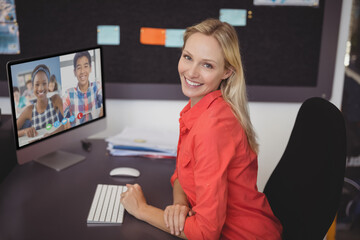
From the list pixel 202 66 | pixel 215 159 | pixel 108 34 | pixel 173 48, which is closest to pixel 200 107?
pixel 202 66

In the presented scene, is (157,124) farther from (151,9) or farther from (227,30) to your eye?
(227,30)

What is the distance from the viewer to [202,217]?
3.46ft

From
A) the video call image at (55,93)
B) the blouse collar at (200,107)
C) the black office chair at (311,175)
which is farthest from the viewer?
the video call image at (55,93)

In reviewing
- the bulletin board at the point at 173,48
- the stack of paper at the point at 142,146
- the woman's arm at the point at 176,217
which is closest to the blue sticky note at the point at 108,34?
the bulletin board at the point at 173,48

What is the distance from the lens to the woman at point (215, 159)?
1.05 metres

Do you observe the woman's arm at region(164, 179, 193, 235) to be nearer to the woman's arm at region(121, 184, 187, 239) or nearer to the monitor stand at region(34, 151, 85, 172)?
the woman's arm at region(121, 184, 187, 239)

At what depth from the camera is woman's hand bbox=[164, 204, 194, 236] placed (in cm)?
111

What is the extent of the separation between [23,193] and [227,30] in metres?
0.86

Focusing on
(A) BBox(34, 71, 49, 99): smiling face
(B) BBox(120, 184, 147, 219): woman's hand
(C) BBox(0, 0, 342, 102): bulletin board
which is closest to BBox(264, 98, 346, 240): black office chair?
(B) BBox(120, 184, 147, 219): woman's hand

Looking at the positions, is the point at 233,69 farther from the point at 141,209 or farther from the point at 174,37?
the point at 174,37

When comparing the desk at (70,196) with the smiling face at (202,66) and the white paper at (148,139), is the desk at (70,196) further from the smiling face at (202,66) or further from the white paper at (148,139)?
the smiling face at (202,66)

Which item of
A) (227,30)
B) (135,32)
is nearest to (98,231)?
(227,30)

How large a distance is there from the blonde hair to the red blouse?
0.02 m

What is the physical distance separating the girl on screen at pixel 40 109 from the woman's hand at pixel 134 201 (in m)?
0.42
